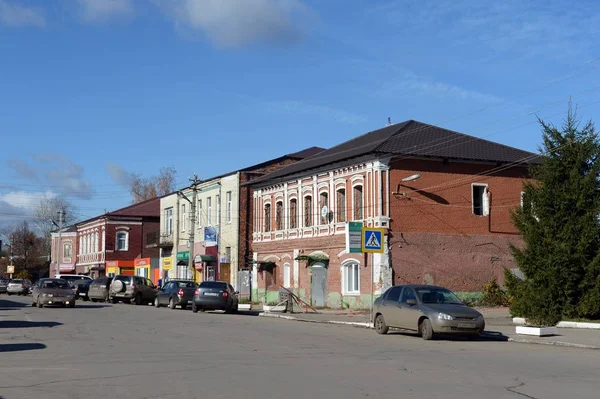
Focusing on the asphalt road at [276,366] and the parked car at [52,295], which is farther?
the parked car at [52,295]

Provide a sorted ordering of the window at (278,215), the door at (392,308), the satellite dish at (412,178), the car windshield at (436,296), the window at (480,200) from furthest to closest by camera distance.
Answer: the window at (278,215) → the window at (480,200) → the satellite dish at (412,178) → the door at (392,308) → the car windshield at (436,296)

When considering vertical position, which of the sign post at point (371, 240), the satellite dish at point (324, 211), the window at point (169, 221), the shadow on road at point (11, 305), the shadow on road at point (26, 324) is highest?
the window at point (169, 221)

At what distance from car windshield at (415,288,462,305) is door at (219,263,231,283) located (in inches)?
1267

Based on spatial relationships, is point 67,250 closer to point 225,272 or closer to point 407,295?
point 225,272

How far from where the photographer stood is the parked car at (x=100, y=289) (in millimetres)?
49844

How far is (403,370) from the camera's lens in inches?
535

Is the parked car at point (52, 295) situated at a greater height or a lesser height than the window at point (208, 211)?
lesser

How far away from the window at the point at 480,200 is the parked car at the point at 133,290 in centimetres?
2030

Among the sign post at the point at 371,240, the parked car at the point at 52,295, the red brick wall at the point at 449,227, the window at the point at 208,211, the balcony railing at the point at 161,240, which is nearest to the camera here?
the sign post at the point at 371,240

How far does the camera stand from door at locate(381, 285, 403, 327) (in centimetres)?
2212

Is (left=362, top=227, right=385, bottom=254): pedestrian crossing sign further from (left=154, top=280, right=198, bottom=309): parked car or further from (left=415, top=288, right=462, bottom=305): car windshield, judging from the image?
(left=154, top=280, right=198, bottom=309): parked car

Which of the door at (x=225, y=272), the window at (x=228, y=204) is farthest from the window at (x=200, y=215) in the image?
the door at (x=225, y=272)

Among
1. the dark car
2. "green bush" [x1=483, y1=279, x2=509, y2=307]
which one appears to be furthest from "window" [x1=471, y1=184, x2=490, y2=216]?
the dark car

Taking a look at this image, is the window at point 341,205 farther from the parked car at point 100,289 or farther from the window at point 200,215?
the window at point 200,215
